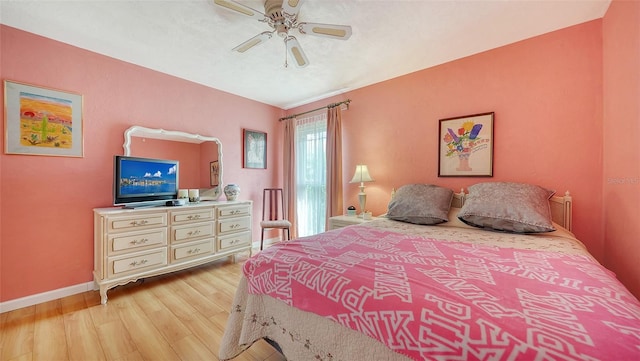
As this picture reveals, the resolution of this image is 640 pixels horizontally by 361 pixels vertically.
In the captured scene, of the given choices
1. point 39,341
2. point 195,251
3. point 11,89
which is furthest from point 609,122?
point 11,89

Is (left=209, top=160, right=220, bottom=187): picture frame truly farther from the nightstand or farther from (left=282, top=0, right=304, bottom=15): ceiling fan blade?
(left=282, top=0, right=304, bottom=15): ceiling fan blade

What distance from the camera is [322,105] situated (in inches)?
152

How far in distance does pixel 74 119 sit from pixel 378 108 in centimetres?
338

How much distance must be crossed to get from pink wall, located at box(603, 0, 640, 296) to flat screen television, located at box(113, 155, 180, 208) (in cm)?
405

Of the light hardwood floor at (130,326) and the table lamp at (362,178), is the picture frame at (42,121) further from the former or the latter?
the table lamp at (362,178)

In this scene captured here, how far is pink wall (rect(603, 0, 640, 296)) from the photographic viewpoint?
145 cm

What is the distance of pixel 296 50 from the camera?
6.68ft

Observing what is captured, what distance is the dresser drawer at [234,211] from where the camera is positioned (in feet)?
10.2

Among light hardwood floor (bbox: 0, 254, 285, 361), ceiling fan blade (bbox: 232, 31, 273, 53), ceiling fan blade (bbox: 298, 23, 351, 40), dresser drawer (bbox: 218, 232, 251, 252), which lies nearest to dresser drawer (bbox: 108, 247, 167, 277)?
light hardwood floor (bbox: 0, 254, 285, 361)

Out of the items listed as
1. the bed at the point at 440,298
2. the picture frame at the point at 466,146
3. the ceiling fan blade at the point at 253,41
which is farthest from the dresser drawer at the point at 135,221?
the picture frame at the point at 466,146

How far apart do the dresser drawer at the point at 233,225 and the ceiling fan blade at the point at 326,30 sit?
242 cm

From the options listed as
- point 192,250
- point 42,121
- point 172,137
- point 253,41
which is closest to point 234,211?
point 192,250

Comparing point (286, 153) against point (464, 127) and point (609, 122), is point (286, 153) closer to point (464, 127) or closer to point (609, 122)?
point (464, 127)

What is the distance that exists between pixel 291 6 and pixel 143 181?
95.4 inches
